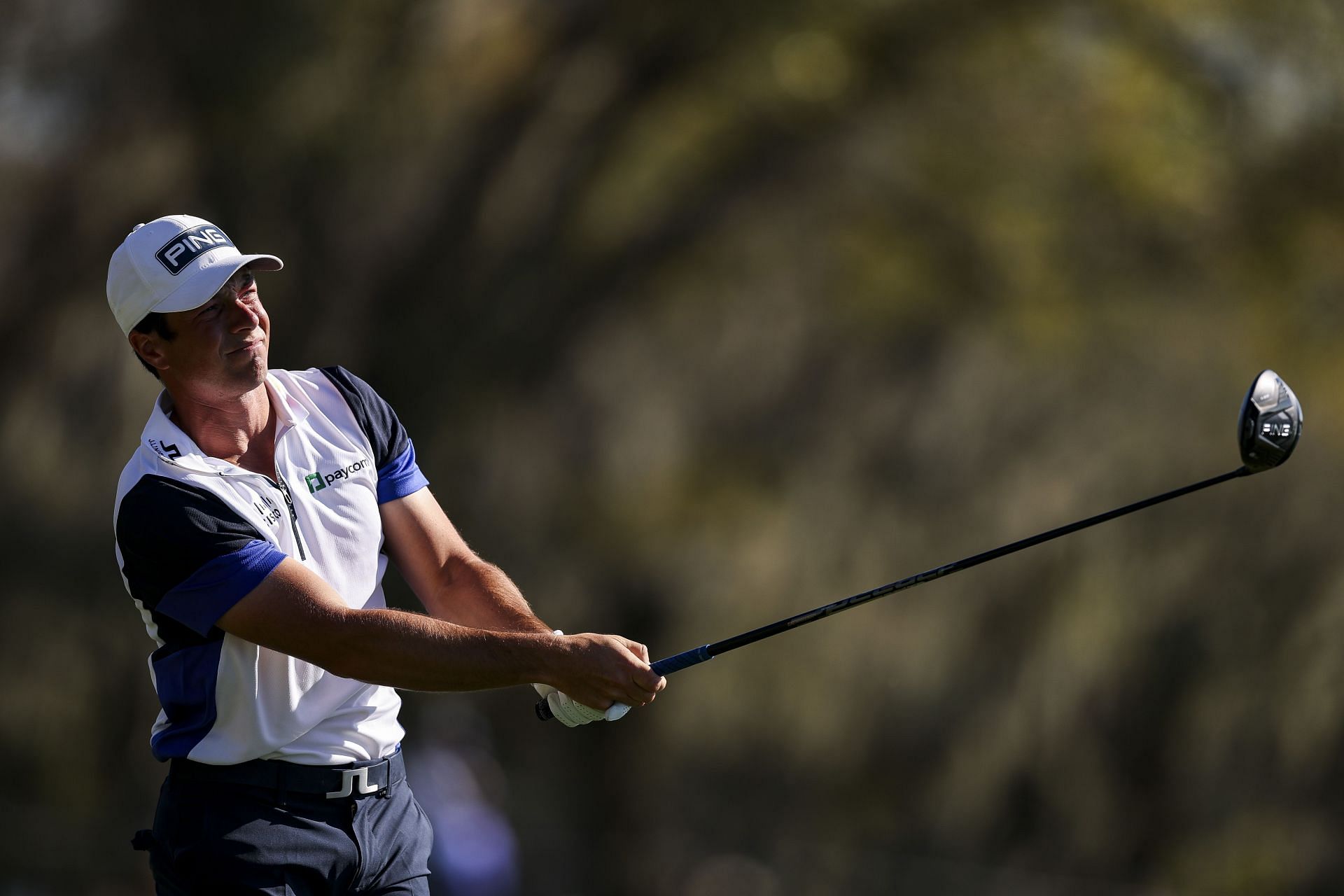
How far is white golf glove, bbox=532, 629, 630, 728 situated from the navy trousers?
461 millimetres

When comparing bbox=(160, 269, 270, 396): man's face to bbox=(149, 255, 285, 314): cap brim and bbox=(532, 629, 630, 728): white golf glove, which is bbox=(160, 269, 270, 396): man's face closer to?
bbox=(149, 255, 285, 314): cap brim

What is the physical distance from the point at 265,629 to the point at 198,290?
77 cm

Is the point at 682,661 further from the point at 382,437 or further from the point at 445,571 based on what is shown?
the point at 382,437

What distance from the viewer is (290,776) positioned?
386 centimetres

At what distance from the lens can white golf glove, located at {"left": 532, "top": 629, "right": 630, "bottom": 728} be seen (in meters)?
3.98

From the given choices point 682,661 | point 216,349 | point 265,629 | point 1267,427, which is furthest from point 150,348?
point 1267,427

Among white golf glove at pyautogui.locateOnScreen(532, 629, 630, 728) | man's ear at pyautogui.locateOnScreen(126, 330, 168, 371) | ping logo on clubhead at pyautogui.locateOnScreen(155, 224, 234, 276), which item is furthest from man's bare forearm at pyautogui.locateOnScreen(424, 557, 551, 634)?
ping logo on clubhead at pyautogui.locateOnScreen(155, 224, 234, 276)

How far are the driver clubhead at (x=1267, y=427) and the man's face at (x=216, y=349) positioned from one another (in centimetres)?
255

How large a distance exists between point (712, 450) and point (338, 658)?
33.7ft

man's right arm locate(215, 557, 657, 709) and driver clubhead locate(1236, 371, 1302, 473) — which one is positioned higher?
driver clubhead locate(1236, 371, 1302, 473)

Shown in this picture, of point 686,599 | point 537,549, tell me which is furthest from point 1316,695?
point 537,549

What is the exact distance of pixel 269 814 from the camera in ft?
12.6

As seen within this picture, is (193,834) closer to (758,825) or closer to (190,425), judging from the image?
(190,425)

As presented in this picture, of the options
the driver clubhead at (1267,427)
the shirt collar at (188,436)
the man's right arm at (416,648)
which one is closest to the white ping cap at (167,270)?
the shirt collar at (188,436)
